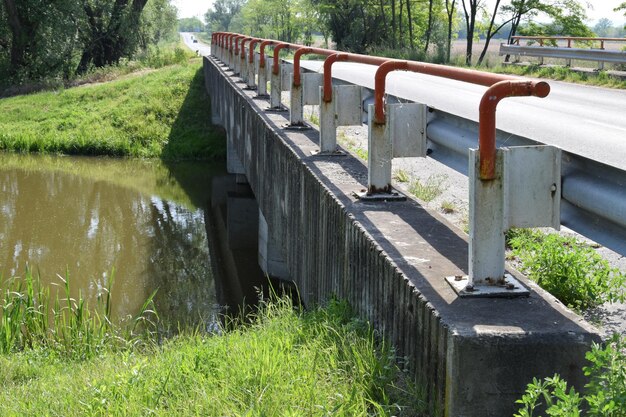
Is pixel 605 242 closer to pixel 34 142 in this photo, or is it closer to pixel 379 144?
pixel 379 144

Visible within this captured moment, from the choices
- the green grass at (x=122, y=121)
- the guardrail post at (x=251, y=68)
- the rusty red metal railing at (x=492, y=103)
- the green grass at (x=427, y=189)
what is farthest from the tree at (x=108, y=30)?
the rusty red metal railing at (x=492, y=103)

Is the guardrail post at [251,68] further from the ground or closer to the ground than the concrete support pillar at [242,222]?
further from the ground

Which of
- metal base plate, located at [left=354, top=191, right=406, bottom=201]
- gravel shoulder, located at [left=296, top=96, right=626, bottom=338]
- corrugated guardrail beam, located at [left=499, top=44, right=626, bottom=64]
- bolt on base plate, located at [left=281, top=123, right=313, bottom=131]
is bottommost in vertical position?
gravel shoulder, located at [left=296, top=96, right=626, bottom=338]

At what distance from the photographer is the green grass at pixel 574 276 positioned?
4.76 m

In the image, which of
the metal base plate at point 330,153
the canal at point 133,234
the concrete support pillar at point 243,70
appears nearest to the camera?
the metal base plate at point 330,153

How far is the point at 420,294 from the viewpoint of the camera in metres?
4.07

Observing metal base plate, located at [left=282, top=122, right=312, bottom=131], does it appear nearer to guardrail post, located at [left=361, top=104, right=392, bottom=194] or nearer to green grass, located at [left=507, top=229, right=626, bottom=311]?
guardrail post, located at [left=361, top=104, right=392, bottom=194]

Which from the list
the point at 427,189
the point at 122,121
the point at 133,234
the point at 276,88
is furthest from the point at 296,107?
the point at 122,121

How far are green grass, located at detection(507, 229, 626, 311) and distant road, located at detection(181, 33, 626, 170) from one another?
1.63 m

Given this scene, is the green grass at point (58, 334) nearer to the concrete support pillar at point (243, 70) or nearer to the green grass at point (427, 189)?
the green grass at point (427, 189)

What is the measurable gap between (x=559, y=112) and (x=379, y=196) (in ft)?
24.3

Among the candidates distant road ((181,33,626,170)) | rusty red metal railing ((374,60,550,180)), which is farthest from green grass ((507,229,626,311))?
distant road ((181,33,626,170))

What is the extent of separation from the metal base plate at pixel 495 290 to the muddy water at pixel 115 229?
484 cm

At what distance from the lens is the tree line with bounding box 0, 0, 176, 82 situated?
39.4 meters
